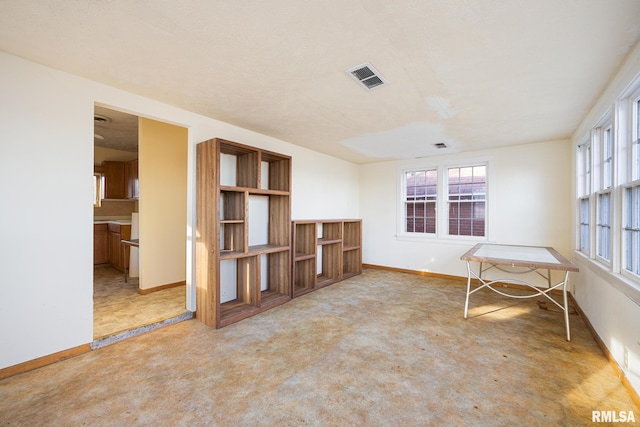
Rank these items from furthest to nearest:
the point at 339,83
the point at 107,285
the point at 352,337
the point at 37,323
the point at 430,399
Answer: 1. the point at 107,285
2. the point at 352,337
3. the point at 339,83
4. the point at 37,323
5. the point at 430,399

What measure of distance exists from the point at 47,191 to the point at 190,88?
4.92ft

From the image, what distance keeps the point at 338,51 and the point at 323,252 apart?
3942 millimetres

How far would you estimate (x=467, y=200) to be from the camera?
522 centimetres

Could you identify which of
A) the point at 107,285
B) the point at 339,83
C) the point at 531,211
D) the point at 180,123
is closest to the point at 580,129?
the point at 531,211

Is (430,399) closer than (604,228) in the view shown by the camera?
Yes

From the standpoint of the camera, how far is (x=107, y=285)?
4371mm

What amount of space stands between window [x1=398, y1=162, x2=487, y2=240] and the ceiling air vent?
11.7 feet

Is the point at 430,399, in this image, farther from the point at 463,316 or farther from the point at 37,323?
the point at 37,323

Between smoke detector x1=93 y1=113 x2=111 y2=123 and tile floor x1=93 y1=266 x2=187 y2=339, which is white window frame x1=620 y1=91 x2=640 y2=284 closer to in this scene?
tile floor x1=93 y1=266 x2=187 y2=339

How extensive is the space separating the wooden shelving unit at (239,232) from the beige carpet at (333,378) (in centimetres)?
37

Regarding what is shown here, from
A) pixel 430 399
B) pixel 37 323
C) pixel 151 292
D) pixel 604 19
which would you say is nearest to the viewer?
pixel 604 19

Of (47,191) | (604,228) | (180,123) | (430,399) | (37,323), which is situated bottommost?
(430,399)

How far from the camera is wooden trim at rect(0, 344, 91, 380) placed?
6.89 feet

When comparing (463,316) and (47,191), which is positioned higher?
(47,191)
